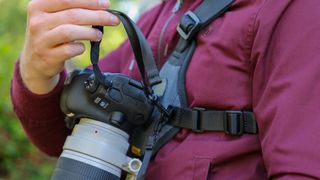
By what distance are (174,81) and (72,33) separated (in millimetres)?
261

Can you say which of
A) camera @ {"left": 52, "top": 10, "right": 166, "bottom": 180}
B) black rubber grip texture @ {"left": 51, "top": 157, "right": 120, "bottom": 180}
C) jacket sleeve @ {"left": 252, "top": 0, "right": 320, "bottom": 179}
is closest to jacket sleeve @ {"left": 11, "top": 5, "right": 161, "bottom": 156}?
camera @ {"left": 52, "top": 10, "right": 166, "bottom": 180}

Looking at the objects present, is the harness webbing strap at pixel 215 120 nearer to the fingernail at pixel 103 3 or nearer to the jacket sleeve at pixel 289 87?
the jacket sleeve at pixel 289 87

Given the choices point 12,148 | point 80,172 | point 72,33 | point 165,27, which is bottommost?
point 12,148

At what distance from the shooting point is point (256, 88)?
118cm

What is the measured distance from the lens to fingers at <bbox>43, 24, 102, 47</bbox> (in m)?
1.32

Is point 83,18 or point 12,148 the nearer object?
point 83,18

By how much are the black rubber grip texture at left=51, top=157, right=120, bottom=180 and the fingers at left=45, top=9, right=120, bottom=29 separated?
317 millimetres

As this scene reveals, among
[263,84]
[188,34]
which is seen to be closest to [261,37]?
[263,84]

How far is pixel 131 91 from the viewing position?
1.36m

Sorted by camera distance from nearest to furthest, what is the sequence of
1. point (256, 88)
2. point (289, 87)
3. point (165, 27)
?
point (289, 87), point (256, 88), point (165, 27)

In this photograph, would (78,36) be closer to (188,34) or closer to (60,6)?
(60,6)

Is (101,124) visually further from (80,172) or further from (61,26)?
(61,26)

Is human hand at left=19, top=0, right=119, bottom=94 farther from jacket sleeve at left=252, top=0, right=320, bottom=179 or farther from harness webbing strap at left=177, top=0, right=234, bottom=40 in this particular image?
jacket sleeve at left=252, top=0, right=320, bottom=179

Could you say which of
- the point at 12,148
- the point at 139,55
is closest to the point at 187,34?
the point at 139,55
